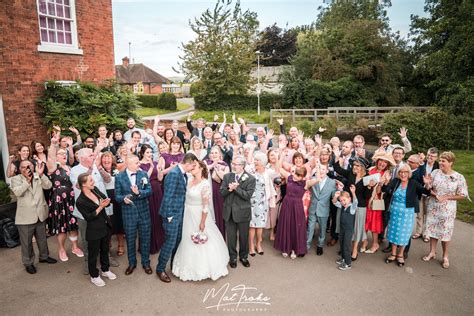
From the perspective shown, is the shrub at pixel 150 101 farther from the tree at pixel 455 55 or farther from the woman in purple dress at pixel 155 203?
the woman in purple dress at pixel 155 203

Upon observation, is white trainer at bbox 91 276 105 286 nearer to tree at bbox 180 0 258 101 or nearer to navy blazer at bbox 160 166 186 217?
navy blazer at bbox 160 166 186 217

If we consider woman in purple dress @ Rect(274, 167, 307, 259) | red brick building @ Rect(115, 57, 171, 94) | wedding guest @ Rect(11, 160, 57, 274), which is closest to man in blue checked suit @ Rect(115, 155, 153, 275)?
wedding guest @ Rect(11, 160, 57, 274)

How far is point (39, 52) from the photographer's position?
31.7ft

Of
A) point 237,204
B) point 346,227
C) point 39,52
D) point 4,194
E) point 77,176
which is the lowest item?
point 346,227

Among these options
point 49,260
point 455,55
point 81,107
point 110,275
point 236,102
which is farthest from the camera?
point 236,102

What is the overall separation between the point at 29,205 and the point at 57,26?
7.21 meters

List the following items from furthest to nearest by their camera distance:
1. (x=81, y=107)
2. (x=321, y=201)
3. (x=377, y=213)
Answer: (x=81, y=107) < (x=321, y=201) < (x=377, y=213)

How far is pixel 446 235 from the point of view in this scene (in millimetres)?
5652

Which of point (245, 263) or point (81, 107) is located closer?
point (245, 263)

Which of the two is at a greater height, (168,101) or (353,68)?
(353,68)

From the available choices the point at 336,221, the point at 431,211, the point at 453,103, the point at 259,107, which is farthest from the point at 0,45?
the point at 259,107

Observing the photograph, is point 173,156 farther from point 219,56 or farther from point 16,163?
point 219,56

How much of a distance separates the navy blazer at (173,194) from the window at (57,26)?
7536 millimetres

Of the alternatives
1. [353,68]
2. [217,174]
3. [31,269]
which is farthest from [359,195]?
[353,68]
